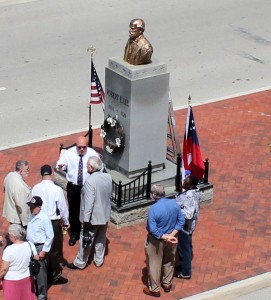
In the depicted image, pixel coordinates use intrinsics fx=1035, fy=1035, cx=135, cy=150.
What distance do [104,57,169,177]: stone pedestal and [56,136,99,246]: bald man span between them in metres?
1.14

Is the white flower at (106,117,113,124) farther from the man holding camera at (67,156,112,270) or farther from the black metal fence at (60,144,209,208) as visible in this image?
the man holding camera at (67,156,112,270)

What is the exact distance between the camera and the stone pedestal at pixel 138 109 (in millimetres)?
15594

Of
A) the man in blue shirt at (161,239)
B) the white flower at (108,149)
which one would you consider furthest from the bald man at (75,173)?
the man in blue shirt at (161,239)

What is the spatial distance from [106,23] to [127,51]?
9005mm

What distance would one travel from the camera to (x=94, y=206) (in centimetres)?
1402

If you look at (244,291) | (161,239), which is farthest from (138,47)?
(244,291)

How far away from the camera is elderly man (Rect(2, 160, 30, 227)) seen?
1391 cm

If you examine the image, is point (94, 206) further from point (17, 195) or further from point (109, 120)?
point (109, 120)

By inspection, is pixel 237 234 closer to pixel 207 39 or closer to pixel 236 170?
pixel 236 170

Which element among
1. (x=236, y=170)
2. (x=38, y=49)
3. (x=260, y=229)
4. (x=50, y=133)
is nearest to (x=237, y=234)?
(x=260, y=229)

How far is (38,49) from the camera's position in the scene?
22875 millimetres

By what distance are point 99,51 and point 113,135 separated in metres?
6.97

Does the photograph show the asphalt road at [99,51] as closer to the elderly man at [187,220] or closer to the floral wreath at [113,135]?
the floral wreath at [113,135]

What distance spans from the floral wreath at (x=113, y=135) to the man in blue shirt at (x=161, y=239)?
105 inches
